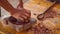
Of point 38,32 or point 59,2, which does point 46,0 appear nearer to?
point 59,2

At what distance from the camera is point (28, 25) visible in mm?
1019

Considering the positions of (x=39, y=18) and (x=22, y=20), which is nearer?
(x=22, y=20)

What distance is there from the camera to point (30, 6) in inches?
48.8

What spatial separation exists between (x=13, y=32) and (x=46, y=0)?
1.49ft

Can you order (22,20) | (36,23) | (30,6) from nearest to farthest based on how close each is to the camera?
(22,20)
(36,23)
(30,6)

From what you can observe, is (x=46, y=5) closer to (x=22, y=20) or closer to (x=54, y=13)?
(x=54, y=13)

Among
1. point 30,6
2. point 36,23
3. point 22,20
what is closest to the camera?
point 22,20

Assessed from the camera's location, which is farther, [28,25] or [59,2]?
[59,2]

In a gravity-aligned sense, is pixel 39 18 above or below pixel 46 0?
below

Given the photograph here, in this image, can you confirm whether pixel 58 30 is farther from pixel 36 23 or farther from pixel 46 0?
pixel 46 0

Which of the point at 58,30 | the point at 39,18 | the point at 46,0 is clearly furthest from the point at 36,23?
the point at 46,0

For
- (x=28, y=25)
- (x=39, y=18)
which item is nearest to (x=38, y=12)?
(x=39, y=18)

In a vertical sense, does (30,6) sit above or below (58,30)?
above

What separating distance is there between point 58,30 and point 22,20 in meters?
0.23
